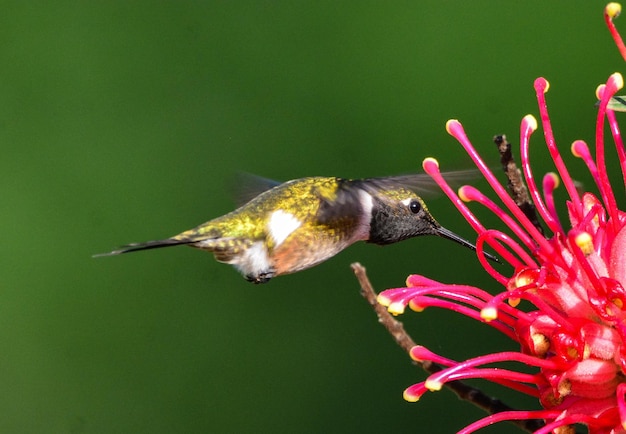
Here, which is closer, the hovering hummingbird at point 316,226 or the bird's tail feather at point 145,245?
the bird's tail feather at point 145,245

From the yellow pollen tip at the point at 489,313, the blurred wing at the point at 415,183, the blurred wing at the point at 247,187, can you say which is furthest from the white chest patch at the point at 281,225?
the yellow pollen tip at the point at 489,313

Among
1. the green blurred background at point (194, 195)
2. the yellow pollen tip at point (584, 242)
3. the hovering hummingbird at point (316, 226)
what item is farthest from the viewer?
the green blurred background at point (194, 195)

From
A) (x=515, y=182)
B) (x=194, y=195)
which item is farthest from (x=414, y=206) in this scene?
(x=194, y=195)

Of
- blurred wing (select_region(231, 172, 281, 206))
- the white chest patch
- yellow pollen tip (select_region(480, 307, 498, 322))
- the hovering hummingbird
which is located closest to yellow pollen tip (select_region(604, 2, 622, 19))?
yellow pollen tip (select_region(480, 307, 498, 322))

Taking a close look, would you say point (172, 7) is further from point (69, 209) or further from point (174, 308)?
point (174, 308)

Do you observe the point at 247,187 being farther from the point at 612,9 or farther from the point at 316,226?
the point at 612,9

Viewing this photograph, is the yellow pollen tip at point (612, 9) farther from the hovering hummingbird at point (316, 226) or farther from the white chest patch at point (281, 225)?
the white chest patch at point (281, 225)

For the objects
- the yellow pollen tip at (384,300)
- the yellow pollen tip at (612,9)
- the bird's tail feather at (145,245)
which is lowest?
A: the yellow pollen tip at (384,300)

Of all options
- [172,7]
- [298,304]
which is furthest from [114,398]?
[172,7]
